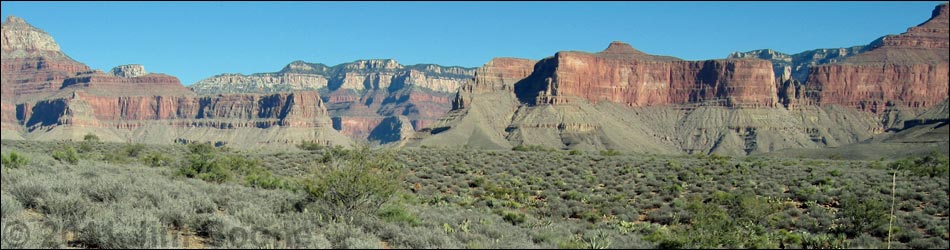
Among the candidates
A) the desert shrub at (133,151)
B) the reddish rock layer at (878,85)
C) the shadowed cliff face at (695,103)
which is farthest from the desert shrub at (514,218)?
the reddish rock layer at (878,85)

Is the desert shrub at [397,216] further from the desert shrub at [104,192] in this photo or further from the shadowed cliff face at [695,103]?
the shadowed cliff face at [695,103]

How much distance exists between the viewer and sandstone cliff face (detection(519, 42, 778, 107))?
7065 inches

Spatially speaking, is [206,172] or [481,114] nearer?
[206,172]

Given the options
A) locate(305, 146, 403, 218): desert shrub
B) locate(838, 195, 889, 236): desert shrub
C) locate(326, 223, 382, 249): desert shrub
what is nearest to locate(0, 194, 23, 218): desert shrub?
locate(305, 146, 403, 218): desert shrub

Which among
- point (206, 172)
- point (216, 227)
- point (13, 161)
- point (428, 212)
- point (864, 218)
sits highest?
point (13, 161)

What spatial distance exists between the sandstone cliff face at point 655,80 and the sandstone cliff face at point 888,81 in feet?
60.0

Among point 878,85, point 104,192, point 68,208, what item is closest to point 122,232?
point 68,208

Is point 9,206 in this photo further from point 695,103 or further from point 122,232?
point 695,103

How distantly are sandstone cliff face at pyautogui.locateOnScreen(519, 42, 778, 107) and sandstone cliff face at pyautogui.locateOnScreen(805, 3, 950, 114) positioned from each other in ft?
60.0

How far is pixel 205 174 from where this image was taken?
95.3 ft

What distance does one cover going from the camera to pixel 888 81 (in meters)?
186

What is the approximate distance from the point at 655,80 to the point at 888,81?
188 ft

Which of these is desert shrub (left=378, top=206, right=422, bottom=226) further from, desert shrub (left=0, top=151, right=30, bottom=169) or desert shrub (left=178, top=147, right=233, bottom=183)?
desert shrub (left=0, top=151, right=30, bottom=169)

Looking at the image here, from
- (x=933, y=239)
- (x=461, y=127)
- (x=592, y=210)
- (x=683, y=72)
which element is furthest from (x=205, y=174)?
(x=683, y=72)
